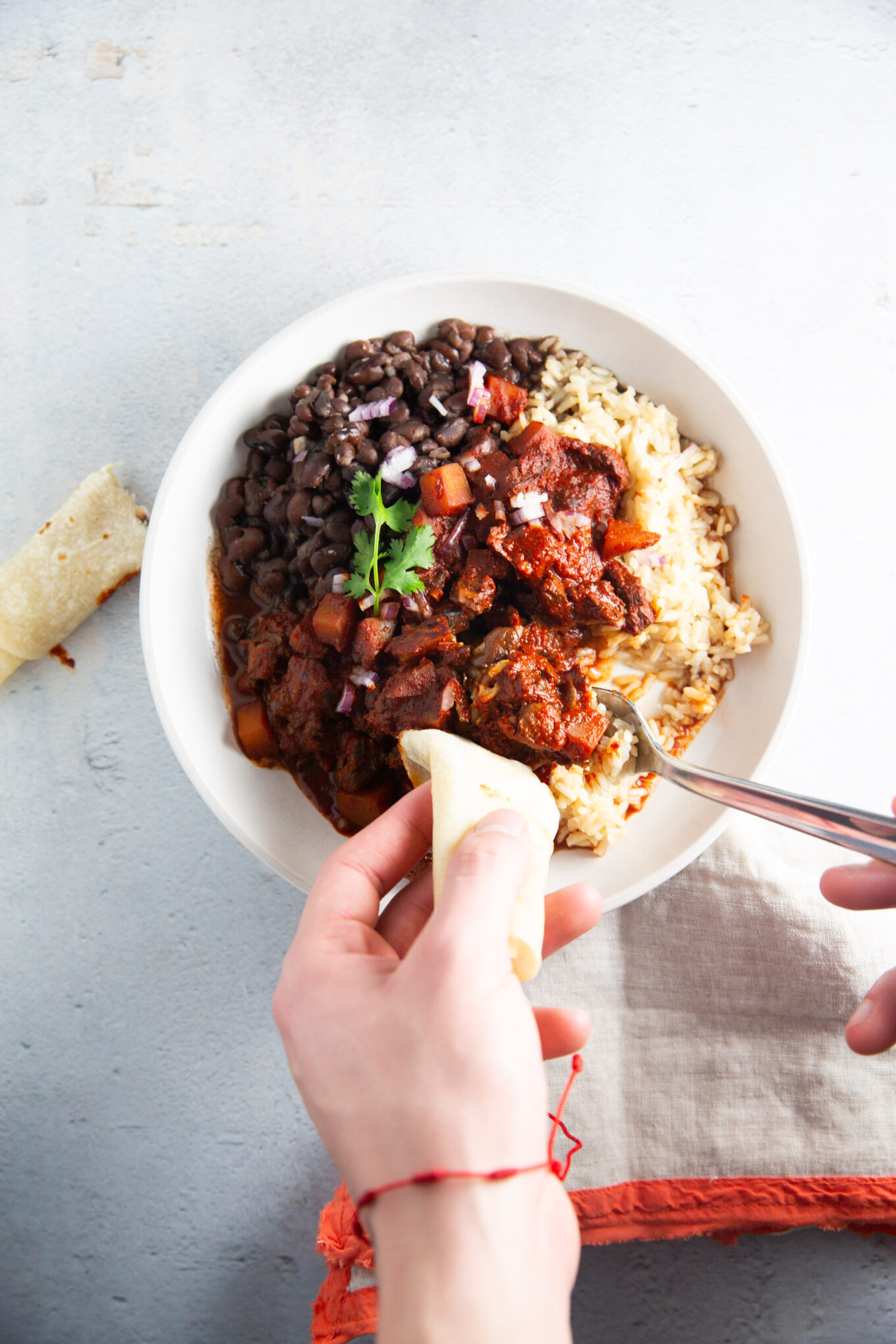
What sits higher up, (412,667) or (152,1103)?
(412,667)

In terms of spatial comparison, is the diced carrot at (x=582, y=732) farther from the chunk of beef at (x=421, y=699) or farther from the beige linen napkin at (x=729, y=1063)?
the beige linen napkin at (x=729, y=1063)

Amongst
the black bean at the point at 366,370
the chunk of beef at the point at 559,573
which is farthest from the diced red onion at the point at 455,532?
the black bean at the point at 366,370

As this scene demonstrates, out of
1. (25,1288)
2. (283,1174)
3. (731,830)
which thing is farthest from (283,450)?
(25,1288)

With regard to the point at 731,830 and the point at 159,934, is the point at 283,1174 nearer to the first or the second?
the point at 159,934

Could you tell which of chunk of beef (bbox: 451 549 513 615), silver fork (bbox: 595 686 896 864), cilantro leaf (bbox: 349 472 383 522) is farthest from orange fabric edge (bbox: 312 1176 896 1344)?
cilantro leaf (bbox: 349 472 383 522)

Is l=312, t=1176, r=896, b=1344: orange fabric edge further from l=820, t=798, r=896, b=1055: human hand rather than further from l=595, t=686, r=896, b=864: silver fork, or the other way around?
l=595, t=686, r=896, b=864: silver fork

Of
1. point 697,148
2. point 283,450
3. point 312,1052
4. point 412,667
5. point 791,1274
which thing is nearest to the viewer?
point 312,1052
